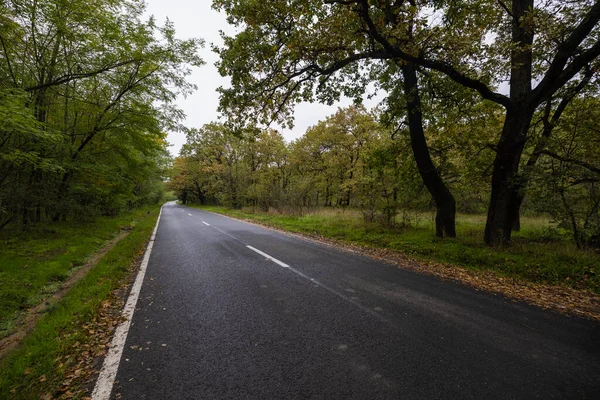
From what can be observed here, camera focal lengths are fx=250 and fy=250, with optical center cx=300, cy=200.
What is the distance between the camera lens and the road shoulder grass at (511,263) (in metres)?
4.94

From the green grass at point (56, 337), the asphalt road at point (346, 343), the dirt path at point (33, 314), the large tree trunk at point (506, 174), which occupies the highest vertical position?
the large tree trunk at point (506, 174)

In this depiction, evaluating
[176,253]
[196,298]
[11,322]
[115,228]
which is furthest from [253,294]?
[115,228]

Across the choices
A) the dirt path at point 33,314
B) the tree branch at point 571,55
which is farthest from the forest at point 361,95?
the dirt path at point 33,314

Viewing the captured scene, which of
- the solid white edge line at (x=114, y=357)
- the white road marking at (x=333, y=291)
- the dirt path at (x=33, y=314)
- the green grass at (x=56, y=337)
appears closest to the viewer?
the solid white edge line at (x=114, y=357)

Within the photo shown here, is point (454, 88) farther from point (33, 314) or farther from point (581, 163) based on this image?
point (33, 314)

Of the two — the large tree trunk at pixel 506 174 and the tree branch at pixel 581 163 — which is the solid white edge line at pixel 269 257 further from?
the tree branch at pixel 581 163

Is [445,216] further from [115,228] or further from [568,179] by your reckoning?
[115,228]

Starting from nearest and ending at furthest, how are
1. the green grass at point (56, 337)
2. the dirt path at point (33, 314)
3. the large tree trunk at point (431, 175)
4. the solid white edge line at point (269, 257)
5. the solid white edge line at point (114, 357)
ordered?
the solid white edge line at point (114, 357), the green grass at point (56, 337), the dirt path at point (33, 314), the solid white edge line at point (269, 257), the large tree trunk at point (431, 175)

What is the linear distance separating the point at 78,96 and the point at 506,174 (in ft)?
51.8

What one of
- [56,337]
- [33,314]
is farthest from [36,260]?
[56,337]

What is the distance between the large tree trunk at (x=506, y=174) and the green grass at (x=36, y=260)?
11104 mm

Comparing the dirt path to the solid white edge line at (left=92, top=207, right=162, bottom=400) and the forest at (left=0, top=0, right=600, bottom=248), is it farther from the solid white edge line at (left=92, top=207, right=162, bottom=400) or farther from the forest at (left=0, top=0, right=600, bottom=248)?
the forest at (left=0, top=0, right=600, bottom=248)

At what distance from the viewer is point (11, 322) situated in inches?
152

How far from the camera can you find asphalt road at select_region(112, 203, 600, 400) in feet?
7.77
